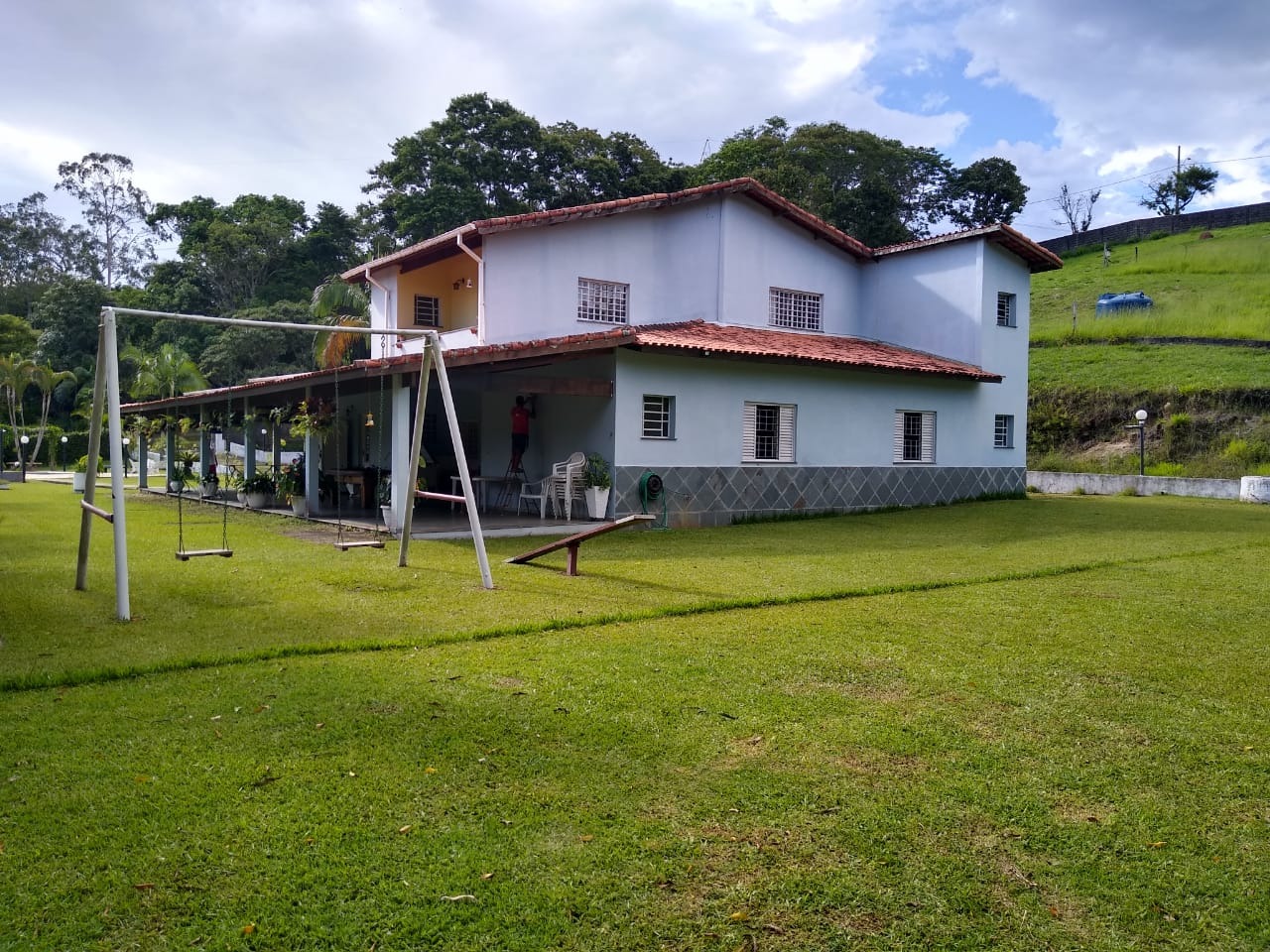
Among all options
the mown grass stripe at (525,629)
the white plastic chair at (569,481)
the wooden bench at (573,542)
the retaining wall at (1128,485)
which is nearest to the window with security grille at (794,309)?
the white plastic chair at (569,481)

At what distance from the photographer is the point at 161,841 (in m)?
3.63

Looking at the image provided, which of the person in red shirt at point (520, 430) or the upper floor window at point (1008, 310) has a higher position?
the upper floor window at point (1008, 310)

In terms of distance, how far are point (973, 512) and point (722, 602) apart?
1209cm

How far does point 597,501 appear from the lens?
1588cm

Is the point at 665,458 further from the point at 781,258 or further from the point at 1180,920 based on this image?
the point at 1180,920

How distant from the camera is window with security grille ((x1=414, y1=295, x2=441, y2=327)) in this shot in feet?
72.0

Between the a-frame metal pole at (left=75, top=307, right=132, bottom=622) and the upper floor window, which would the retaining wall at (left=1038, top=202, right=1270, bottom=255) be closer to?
the upper floor window

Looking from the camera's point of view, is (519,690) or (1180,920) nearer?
(1180,920)

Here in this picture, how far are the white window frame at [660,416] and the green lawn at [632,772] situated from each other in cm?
761

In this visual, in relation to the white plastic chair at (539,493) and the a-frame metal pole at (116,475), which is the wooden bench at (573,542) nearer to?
the a-frame metal pole at (116,475)

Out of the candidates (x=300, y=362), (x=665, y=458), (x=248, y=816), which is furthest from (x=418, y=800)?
(x=300, y=362)

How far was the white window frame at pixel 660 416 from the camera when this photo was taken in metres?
16.3

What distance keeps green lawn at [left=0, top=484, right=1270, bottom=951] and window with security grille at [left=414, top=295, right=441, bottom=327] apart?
544 inches

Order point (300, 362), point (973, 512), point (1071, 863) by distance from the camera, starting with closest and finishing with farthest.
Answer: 1. point (1071, 863)
2. point (973, 512)
3. point (300, 362)
